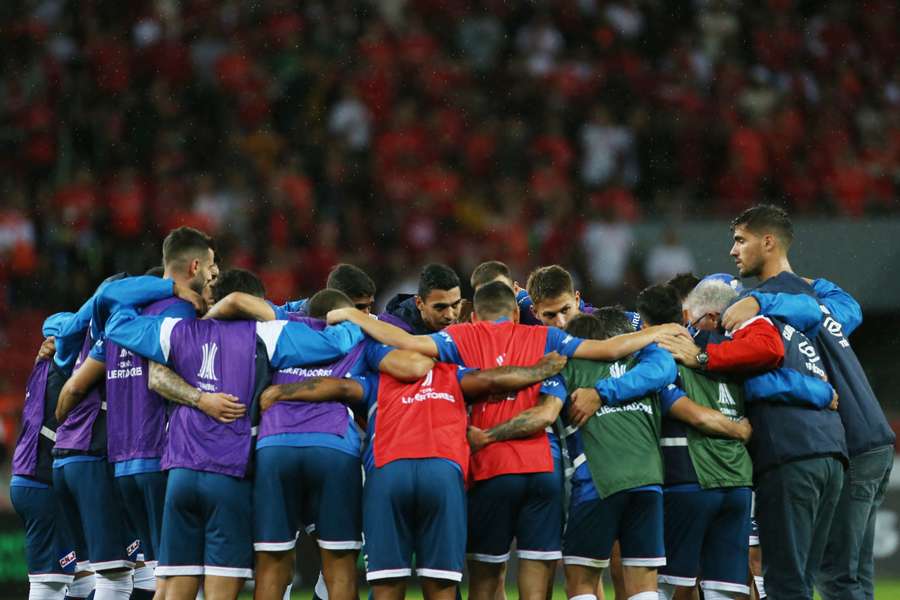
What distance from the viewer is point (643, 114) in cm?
1730

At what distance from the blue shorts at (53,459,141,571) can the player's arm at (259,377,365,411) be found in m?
1.41

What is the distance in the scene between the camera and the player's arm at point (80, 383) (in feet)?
25.2

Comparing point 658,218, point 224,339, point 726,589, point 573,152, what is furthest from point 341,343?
point 573,152

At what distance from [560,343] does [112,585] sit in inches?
126

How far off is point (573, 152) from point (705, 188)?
1.86m

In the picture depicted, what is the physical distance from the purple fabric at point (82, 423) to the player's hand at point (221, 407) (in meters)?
1.23

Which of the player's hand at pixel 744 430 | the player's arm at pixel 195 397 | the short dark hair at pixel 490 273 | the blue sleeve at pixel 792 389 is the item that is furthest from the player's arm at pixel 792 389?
the player's arm at pixel 195 397

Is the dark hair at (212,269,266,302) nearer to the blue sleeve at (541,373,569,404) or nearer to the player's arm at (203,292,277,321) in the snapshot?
the player's arm at (203,292,277,321)

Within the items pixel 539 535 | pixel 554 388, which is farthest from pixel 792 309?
pixel 539 535

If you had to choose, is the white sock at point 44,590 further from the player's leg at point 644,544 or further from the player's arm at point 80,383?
the player's leg at point 644,544

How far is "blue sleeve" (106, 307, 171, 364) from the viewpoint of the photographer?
277 inches

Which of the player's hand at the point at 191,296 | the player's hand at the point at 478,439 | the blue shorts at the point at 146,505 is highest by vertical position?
the player's hand at the point at 191,296

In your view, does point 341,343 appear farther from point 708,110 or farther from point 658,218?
point 708,110

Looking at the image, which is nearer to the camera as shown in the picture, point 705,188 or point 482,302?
point 482,302
